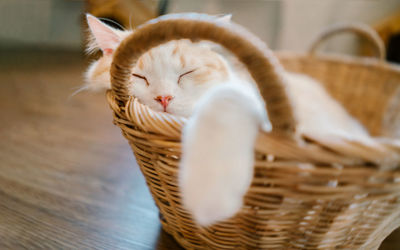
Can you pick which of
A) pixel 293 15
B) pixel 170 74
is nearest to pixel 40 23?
pixel 293 15

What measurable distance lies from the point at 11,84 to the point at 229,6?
1.81 metres

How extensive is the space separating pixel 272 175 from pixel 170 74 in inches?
12.8

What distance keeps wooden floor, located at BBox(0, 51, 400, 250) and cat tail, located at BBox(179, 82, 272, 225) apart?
0.41 m

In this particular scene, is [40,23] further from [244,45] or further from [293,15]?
[244,45]

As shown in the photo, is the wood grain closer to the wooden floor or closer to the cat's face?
the wooden floor

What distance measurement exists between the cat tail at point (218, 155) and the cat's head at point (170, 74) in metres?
0.27

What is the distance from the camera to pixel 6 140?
47.7 inches

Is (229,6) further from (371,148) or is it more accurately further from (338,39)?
(371,148)

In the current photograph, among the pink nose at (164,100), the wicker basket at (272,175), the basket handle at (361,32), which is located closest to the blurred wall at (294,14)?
the basket handle at (361,32)

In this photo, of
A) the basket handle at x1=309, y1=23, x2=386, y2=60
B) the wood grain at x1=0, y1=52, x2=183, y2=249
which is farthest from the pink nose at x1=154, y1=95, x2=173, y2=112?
the basket handle at x1=309, y1=23, x2=386, y2=60

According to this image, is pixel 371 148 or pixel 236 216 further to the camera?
pixel 236 216

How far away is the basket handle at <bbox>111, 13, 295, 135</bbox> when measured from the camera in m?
0.39

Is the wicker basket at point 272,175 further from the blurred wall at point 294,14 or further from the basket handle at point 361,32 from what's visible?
the blurred wall at point 294,14

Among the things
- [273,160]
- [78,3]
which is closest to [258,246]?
[273,160]
